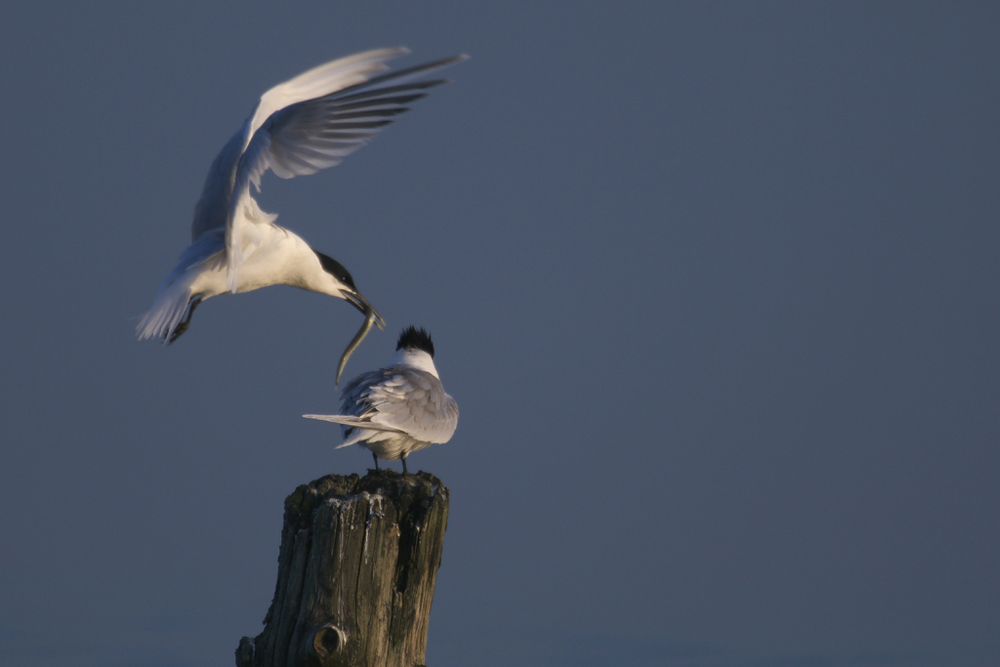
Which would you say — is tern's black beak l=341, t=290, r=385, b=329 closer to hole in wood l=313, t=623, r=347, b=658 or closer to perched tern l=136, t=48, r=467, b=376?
perched tern l=136, t=48, r=467, b=376

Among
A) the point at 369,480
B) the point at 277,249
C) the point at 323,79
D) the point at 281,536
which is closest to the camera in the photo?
the point at 281,536

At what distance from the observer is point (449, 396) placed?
5.94 metres

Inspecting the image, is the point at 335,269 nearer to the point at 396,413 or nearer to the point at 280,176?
the point at 280,176

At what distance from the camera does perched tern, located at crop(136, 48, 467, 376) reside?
17.4ft

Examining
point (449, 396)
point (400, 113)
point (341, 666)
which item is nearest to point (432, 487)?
point (341, 666)

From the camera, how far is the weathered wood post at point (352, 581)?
3.87 metres

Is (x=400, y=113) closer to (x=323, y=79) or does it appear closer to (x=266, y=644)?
(x=323, y=79)

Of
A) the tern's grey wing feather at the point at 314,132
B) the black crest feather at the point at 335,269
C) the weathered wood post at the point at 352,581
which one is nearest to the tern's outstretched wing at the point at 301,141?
the tern's grey wing feather at the point at 314,132

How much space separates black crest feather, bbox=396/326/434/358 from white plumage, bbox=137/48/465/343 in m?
0.75

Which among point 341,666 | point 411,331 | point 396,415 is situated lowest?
point 341,666

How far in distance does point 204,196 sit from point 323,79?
1.39 m

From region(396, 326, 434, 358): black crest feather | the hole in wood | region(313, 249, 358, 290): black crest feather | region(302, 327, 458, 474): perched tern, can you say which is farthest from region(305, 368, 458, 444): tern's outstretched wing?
region(313, 249, 358, 290): black crest feather

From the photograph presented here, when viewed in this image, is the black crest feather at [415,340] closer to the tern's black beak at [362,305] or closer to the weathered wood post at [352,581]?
the tern's black beak at [362,305]

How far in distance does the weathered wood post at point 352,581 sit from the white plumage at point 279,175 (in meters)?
2.13
